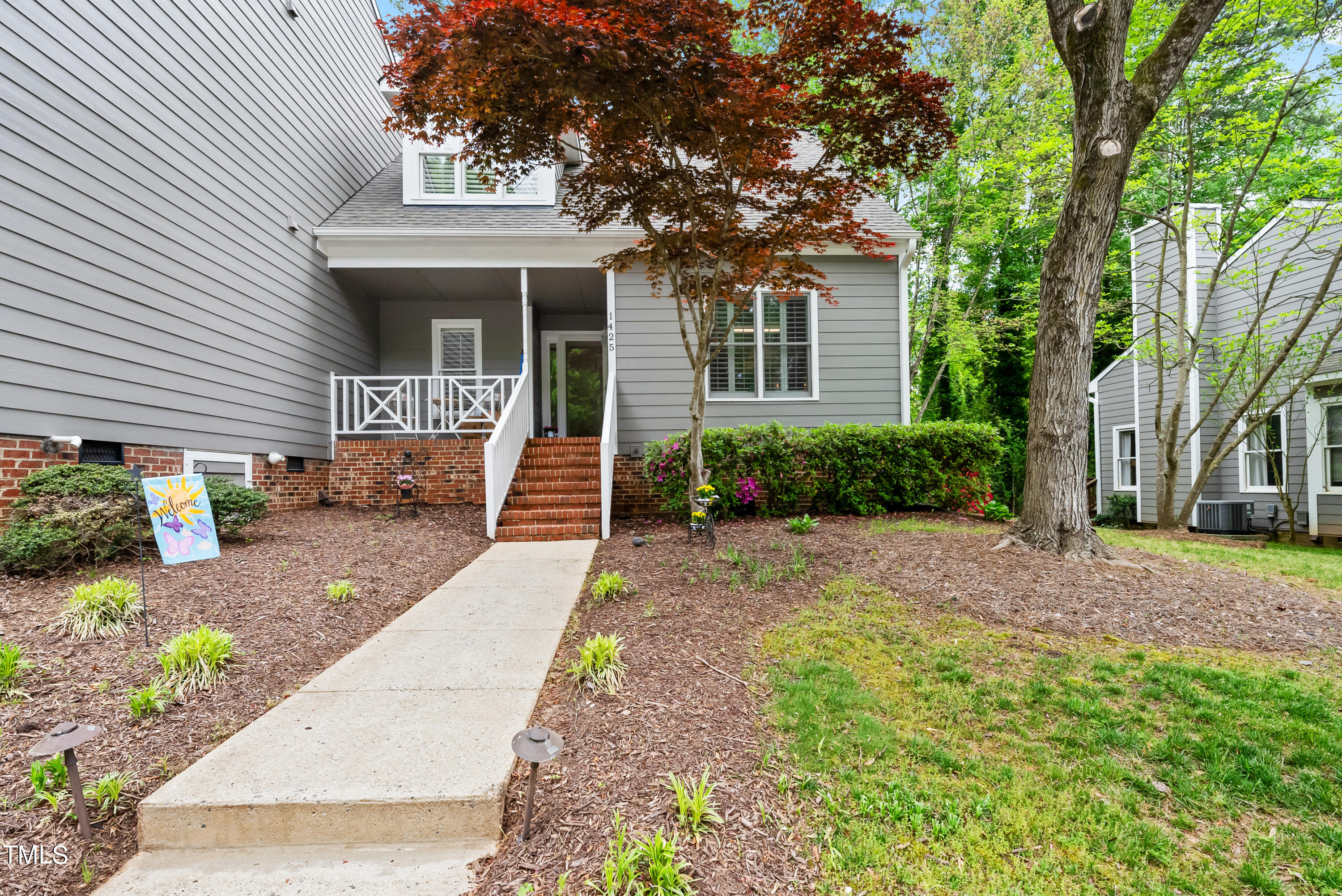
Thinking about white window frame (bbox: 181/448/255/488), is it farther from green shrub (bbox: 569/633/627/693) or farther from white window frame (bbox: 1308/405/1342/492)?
white window frame (bbox: 1308/405/1342/492)

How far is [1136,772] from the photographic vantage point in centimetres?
221

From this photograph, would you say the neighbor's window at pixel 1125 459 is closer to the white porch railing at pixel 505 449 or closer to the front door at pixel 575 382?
the front door at pixel 575 382

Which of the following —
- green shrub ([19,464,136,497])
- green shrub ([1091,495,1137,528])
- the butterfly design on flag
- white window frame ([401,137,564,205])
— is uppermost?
white window frame ([401,137,564,205])

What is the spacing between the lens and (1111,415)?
1408cm

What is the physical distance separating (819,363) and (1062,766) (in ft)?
24.5

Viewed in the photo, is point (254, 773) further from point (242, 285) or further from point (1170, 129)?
point (1170, 129)

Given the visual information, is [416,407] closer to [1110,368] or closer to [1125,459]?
[1110,368]

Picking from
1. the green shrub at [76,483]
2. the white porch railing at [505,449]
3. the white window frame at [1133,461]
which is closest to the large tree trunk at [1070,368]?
the white porch railing at [505,449]

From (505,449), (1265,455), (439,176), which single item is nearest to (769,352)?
(505,449)

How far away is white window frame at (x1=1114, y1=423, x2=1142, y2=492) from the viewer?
12.8 metres

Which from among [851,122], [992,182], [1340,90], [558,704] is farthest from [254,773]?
[992,182]

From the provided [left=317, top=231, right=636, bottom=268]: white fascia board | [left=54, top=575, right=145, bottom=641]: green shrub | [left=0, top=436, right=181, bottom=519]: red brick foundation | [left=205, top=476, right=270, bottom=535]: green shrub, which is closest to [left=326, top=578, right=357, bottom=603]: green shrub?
[left=54, top=575, right=145, bottom=641]: green shrub

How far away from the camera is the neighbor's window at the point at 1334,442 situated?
9.35m

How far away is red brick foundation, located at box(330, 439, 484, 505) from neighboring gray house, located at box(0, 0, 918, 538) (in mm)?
57
